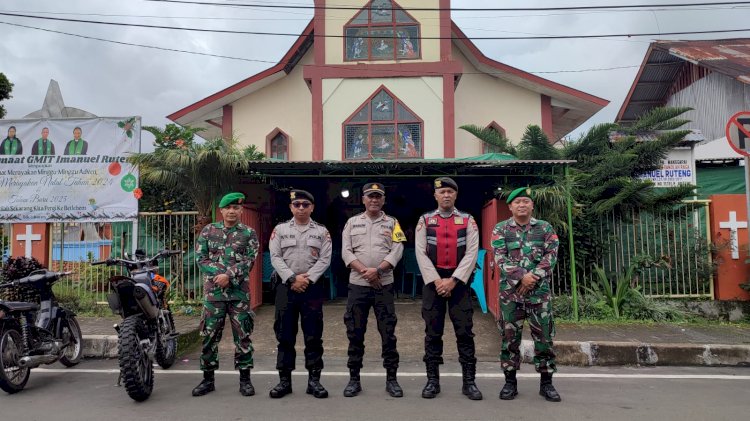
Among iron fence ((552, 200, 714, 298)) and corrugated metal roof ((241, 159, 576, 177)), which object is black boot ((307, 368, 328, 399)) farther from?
iron fence ((552, 200, 714, 298))

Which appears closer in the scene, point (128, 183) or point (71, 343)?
point (71, 343)

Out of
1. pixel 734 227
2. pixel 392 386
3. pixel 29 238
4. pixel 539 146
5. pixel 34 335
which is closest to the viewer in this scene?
pixel 392 386

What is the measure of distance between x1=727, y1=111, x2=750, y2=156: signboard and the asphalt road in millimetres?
2651

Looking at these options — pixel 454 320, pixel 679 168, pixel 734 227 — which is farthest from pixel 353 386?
pixel 679 168

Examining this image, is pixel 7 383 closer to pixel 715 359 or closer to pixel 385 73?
pixel 715 359

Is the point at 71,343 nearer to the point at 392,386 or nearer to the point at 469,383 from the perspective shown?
the point at 392,386

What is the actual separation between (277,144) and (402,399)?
1109cm

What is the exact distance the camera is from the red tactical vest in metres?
4.25

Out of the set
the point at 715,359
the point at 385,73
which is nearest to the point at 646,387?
the point at 715,359

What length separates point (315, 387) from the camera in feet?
13.6

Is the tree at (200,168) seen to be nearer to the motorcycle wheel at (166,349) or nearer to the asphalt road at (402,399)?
the motorcycle wheel at (166,349)

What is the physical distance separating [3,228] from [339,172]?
668cm

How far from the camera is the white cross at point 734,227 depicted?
7.79 metres

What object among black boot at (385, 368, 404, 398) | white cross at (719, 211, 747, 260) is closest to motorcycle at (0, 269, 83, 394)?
black boot at (385, 368, 404, 398)
